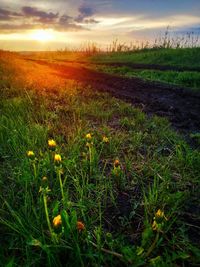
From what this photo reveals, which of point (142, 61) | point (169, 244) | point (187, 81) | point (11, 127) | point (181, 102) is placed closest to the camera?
point (169, 244)

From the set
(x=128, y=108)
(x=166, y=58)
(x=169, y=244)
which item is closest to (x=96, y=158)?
(x=169, y=244)

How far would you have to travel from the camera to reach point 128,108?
17.2 feet

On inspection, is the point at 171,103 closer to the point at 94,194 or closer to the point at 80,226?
the point at 94,194

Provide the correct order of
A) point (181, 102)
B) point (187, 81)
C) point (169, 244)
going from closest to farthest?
point (169, 244)
point (181, 102)
point (187, 81)

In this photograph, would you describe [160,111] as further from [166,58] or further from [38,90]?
[166,58]

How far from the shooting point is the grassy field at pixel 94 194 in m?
1.83

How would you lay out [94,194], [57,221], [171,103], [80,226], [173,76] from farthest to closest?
[173,76], [171,103], [94,194], [80,226], [57,221]

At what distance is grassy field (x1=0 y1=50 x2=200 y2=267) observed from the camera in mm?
1826

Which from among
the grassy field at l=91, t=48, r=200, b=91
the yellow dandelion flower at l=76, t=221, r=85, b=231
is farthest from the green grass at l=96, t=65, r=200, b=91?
the yellow dandelion flower at l=76, t=221, r=85, b=231

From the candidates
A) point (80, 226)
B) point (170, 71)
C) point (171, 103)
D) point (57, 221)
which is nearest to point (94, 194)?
point (80, 226)

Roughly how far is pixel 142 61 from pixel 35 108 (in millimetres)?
13928

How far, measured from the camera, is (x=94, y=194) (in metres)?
2.57

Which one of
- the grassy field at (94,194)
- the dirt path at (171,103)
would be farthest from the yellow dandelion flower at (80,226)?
the dirt path at (171,103)

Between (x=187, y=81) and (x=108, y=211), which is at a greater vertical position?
(x=108, y=211)
